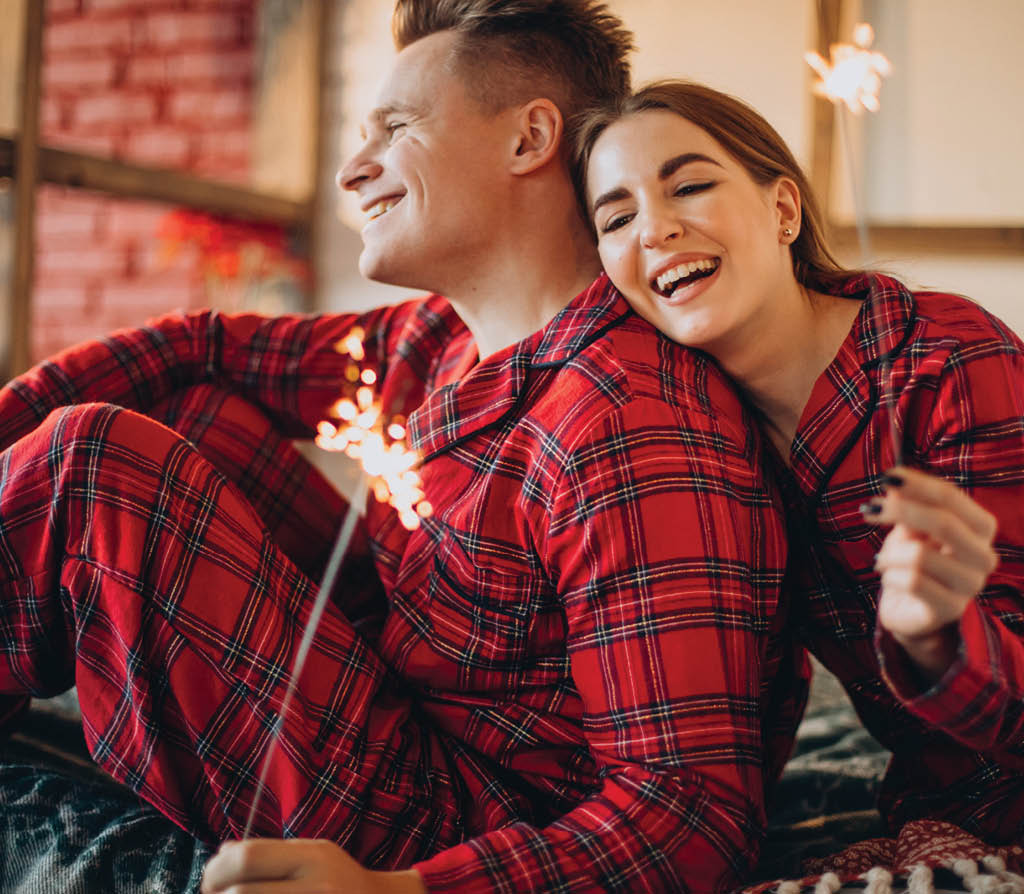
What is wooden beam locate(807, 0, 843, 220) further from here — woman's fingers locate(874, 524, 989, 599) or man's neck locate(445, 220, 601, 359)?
woman's fingers locate(874, 524, 989, 599)

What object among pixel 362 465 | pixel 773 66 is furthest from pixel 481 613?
pixel 773 66

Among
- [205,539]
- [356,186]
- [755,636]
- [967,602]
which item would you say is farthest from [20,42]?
[967,602]

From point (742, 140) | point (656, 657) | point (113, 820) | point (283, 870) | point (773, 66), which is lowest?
point (113, 820)

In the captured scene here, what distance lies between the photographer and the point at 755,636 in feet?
3.23

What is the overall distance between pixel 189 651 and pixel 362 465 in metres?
0.24

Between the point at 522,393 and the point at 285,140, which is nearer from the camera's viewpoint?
the point at 522,393

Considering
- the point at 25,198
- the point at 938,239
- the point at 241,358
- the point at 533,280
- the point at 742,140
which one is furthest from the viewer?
the point at 938,239

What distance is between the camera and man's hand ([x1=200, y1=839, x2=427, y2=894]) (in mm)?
756

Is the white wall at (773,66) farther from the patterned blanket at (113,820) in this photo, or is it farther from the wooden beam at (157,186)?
the patterned blanket at (113,820)

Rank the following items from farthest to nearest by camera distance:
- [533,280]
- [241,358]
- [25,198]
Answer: [25,198] → [241,358] → [533,280]

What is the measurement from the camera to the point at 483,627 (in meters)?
1.06

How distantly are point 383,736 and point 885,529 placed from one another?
0.51 metres

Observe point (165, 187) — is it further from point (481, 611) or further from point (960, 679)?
point (960, 679)

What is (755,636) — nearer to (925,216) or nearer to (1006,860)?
(1006,860)
